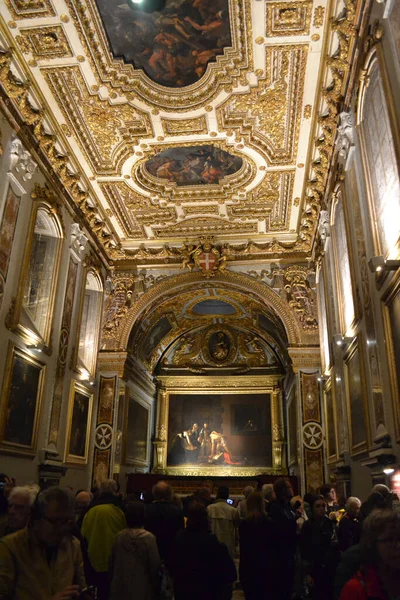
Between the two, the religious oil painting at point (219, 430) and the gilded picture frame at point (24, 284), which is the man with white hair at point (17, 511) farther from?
the religious oil painting at point (219, 430)

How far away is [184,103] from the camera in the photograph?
11.2 metres

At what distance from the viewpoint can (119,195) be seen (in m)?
14.6

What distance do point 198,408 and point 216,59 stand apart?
1506 centimetres

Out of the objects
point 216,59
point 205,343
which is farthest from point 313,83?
point 205,343

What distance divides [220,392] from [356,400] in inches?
498

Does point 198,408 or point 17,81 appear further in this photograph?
point 198,408

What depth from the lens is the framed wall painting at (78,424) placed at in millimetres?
13402

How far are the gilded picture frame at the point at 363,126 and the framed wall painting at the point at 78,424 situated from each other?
9438mm

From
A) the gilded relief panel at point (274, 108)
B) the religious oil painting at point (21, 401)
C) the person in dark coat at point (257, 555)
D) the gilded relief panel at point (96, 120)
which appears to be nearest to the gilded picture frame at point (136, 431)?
the religious oil painting at point (21, 401)

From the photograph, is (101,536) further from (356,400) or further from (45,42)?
(45,42)

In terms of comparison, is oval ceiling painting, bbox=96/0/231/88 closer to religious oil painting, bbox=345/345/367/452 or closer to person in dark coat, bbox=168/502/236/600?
religious oil painting, bbox=345/345/367/452

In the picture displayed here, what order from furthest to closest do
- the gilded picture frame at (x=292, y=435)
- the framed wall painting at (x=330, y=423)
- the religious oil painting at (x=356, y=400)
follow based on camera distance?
the gilded picture frame at (x=292, y=435), the framed wall painting at (x=330, y=423), the religious oil painting at (x=356, y=400)

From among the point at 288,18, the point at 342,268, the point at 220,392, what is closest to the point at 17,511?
the point at 342,268

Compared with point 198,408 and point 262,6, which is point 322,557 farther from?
point 198,408
